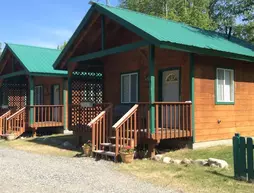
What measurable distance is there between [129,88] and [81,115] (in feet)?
7.41

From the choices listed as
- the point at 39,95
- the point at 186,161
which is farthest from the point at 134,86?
the point at 39,95

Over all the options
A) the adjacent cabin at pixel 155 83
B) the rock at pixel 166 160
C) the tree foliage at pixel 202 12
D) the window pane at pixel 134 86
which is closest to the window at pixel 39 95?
the adjacent cabin at pixel 155 83

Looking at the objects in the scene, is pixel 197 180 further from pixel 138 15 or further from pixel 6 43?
pixel 6 43

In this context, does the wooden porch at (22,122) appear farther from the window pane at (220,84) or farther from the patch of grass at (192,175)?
the window pane at (220,84)

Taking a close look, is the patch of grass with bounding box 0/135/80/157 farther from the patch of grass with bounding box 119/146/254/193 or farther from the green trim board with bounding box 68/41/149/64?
the green trim board with bounding box 68/41/149/64

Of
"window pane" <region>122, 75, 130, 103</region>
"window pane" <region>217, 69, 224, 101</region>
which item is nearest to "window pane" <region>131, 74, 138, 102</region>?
"window pane" <region>122, 75, 130, 103</region>

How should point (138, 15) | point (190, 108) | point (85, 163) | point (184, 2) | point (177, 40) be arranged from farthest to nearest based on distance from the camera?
point (184, 2) < point (138, 15) < point (190, 108) < point (177, 40) < point (85, 163)

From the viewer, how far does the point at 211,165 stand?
816cm

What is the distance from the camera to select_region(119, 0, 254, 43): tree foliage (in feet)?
109

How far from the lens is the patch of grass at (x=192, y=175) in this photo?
20.9 feet

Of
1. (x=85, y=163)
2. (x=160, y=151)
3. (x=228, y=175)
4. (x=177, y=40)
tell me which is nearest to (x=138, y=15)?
(x=177, y=40)

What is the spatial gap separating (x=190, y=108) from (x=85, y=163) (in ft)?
12.1

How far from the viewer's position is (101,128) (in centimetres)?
1066

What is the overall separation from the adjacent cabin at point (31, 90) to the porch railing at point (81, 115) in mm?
3703
